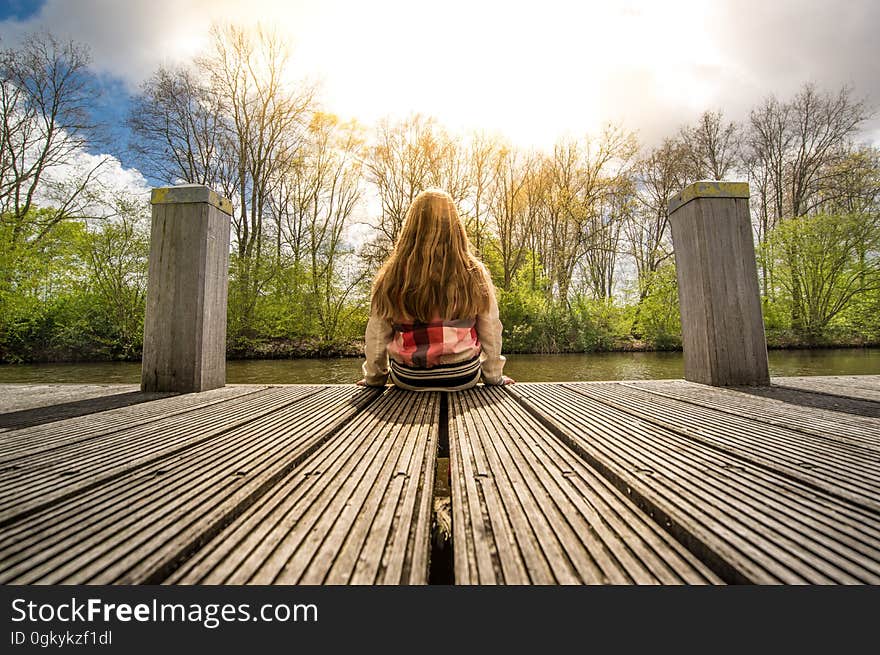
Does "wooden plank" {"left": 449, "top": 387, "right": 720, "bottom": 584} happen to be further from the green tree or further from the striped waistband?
the green tree

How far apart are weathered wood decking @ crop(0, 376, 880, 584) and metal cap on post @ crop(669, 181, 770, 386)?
3.11ft

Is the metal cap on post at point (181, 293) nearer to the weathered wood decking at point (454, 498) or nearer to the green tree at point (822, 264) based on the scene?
the weathered wood decking at point (454, 498)

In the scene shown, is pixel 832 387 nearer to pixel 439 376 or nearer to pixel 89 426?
pixel 439 376

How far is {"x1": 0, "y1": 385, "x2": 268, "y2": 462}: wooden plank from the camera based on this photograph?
4.04ft

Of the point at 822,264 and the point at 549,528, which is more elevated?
the point at 822,264

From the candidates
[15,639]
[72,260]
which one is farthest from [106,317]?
[15,639]

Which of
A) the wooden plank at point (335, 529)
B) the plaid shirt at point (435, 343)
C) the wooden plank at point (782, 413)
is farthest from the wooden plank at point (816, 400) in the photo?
the wooden plank at point (335, 529)

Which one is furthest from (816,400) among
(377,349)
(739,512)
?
(377,349)

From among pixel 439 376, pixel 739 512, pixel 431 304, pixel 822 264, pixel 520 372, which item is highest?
pixel 822 264

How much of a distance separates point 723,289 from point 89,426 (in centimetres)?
362

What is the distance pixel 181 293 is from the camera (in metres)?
2.54

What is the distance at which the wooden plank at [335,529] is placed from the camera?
55 cm

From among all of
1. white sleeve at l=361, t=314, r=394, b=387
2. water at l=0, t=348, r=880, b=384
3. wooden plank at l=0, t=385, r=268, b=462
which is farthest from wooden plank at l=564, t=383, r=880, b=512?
water at l=0, t=348, r=880, b=384

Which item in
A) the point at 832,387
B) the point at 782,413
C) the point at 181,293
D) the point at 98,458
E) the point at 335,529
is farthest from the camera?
the point at 181,293
